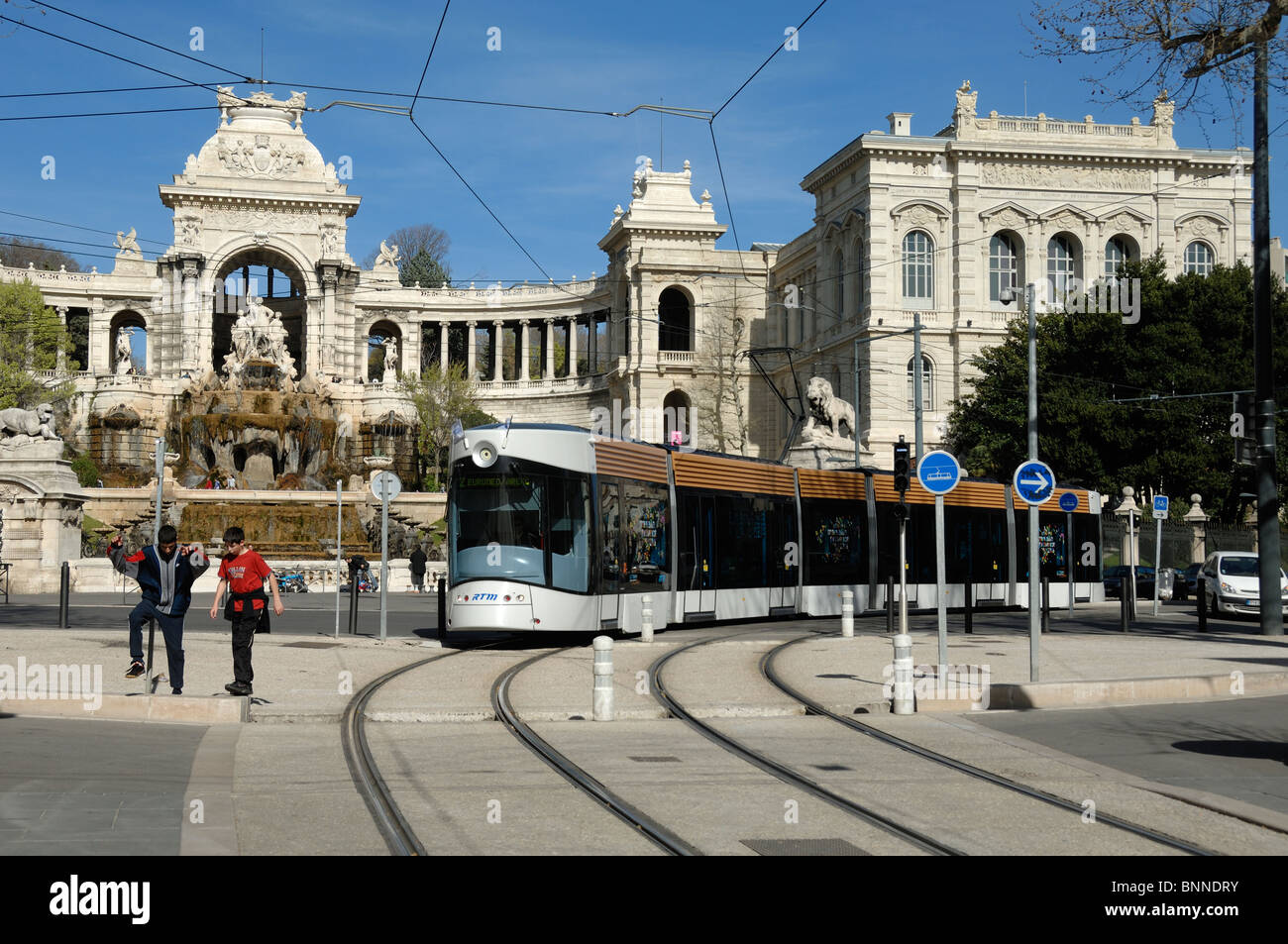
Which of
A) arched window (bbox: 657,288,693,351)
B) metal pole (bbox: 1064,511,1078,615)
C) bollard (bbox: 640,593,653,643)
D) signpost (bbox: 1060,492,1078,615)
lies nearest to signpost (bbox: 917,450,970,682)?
bollard (bbox: 640,593,653,643)

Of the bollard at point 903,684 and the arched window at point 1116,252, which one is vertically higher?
the arched window at point 1116,252

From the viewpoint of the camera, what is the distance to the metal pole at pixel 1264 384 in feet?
88.0

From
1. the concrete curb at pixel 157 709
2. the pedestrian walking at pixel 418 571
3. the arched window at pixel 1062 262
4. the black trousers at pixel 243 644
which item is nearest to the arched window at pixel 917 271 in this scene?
the arched window at pixel 1062 262

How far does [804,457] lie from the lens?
37312 mm

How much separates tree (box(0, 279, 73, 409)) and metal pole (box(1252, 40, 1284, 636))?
197 feet

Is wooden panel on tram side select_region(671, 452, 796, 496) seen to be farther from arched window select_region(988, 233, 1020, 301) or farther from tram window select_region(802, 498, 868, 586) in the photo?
arched window select_region(988, 233, 1020, 301)

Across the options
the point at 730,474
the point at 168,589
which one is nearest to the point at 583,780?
the point at 168,589

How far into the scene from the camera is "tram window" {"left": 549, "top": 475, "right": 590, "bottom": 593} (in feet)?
71.2

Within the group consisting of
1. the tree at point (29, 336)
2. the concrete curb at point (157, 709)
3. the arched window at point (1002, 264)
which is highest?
the arched window at point (1002, 264)

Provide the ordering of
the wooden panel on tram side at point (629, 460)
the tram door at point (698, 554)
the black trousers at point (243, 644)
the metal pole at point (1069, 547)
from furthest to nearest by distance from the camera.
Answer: the metal pole at point (1069, 547) → the tram door at point (698, 554) → the wooden panel on tram side at point (629, 460) → the black trousers at point (243, 644)

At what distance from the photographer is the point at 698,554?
1058 inches

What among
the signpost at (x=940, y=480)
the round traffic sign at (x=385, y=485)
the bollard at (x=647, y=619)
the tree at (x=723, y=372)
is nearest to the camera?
the signpost at (x=940, y=480)

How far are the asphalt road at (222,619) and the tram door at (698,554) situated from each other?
4836 mm
